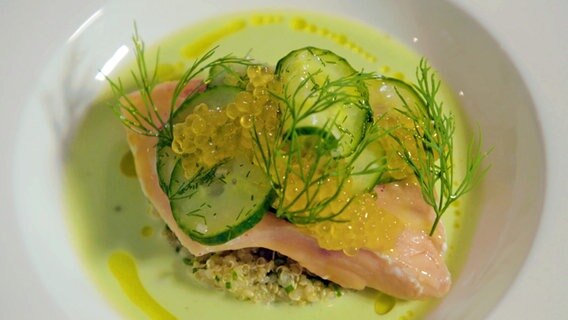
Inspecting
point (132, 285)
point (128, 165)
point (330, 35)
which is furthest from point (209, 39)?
point (132, 285)

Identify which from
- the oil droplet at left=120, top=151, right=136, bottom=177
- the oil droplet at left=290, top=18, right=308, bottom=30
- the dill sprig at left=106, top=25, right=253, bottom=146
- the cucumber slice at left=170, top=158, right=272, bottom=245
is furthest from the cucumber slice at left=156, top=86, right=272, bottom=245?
the oil droplet at left=290, top=18, right=308, bottom=30

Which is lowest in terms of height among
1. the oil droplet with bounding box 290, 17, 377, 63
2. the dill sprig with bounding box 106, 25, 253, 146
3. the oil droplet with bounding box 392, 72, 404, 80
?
the dill sprig with bounding box 106, 25, 253, 146

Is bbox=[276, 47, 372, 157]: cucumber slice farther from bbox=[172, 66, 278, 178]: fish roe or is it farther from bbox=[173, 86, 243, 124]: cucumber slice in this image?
bbox=[173, 86, 243, 124]: cucumber slice

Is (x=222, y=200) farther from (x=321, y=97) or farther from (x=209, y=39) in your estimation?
(x=209, y=39)

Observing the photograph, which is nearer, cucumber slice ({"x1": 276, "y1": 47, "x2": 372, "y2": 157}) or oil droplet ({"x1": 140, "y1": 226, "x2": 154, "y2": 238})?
cucumber slice ({"x1": 276, "y1": 47, "x2": 372, "y2": 157})

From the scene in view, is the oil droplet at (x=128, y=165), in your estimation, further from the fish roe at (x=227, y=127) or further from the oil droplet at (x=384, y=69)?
the oil droplet at (x=384, y=69)

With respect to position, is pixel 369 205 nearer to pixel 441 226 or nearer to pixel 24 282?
pixel 441 226
